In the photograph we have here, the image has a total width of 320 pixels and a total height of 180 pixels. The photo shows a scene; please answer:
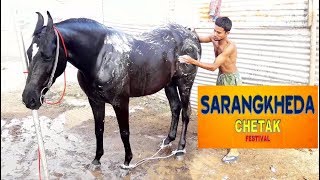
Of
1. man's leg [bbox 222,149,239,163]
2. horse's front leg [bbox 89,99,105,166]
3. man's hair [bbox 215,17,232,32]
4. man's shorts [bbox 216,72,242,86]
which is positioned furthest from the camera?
man's leg [bbox 222,149,239,163]

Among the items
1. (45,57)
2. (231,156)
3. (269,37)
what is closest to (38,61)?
(45,57)

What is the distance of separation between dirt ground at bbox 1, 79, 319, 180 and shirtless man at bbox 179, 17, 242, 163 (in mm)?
401

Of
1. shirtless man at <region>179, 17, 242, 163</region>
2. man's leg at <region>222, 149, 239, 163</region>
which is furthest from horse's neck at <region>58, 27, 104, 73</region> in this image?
man's leg at <region>222, 149, 239, 163</region>

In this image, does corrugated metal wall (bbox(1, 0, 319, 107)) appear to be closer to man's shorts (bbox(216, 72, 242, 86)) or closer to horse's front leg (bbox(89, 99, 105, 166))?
man's shorts (bbox(216, 72, 242, 86))

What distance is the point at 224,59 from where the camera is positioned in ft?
13.8

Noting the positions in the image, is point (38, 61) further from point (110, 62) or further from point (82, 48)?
point (110, 62)

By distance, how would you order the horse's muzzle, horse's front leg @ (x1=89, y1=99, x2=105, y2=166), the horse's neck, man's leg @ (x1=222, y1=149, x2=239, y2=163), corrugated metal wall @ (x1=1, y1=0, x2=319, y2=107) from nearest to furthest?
the horse's muzzle < the horse's neck < horse's front leg @ (x1=89, y1=99, x2=105, y2=166) < man's leg @ (x1=222, y1=149, x2=239, y2=163) < corrugated metal wall @ (x1=1, y1=0, x2=319, y2=107)

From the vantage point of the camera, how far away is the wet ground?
4.43 metres

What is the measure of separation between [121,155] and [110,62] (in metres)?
1.79

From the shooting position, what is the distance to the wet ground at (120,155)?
4.43 meters

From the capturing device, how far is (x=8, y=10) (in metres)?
2.77

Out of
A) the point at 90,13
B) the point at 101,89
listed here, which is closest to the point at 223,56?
the point at 101,89

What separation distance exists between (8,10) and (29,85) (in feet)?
2.74

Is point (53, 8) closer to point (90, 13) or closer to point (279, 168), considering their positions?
point (90, 13)
